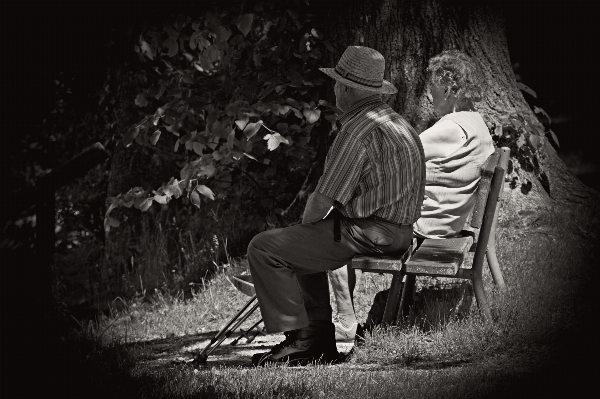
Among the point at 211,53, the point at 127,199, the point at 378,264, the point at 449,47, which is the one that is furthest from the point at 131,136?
the point at 378,264

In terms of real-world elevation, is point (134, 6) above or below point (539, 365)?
above

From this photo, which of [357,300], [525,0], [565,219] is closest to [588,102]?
[525,0]

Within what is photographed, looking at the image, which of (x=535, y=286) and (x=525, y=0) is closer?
(x=535, y=286)

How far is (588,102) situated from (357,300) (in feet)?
33.9

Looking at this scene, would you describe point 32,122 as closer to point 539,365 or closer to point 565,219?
point 565,219

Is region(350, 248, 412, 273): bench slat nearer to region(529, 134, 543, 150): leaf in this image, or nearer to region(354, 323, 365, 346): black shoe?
region(354, 323, 365, 346): black shoe

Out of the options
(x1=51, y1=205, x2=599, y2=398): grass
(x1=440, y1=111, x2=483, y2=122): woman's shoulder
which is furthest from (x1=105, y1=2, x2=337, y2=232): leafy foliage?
(x1=440, y1=111, x2=483, y2=122): woman's shoulder

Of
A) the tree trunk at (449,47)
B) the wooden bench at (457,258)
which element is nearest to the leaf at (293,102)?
the tree trunk at (449,47)

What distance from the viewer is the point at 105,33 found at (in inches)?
318

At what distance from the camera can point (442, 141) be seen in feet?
17.7

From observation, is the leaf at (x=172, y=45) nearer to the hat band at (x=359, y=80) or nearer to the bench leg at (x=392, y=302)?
the hat band at (x=359, y=80)

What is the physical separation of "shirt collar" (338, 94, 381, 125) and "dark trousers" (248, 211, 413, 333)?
0.53 metres

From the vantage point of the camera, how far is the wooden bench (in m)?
4.75

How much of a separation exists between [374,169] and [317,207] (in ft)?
1.16
